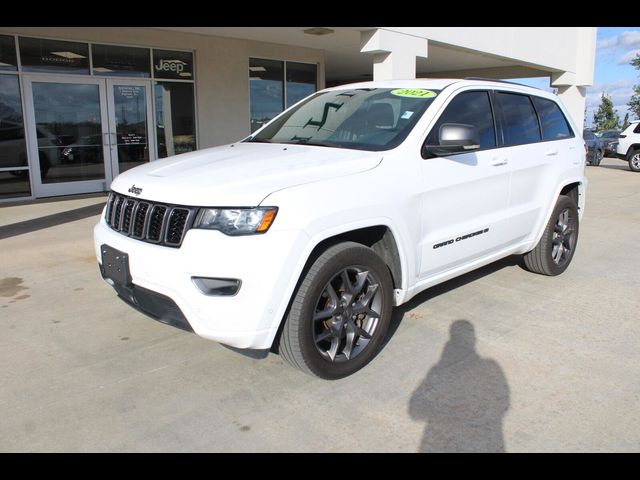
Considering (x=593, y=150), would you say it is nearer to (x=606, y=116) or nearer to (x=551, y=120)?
(x=551, y=120)

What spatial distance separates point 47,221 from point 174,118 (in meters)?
4.69

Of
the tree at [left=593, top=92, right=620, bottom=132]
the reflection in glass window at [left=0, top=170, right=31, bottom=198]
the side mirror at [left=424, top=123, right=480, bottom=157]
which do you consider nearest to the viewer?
the side mirror at [left=424, top=123, right=480, bottom=157]

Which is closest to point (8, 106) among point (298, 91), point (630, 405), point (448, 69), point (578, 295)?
point (298, 91)

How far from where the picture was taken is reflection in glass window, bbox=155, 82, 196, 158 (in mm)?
12039

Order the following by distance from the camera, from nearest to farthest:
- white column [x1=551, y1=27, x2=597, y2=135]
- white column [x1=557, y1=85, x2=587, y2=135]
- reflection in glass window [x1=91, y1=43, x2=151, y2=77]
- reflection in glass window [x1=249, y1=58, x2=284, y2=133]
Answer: reflection in glass window [x1=91, y1=43, x2=151, y2=77] → reflection in glass window [x1=249, y1=58, x2=284, y2=133] → white column [x1=551, y1=27, x2=597, y2=135] → white column [x1=557, y1=85, x2=587, y2=135]

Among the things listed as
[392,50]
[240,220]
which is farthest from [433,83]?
[392,50]

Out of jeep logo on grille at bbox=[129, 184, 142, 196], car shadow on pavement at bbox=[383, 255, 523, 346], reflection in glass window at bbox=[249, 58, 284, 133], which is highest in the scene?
reflection in glass window at bbox=[249, 58, 284, 133]

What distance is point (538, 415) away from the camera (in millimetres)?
3047

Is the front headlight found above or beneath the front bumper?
above

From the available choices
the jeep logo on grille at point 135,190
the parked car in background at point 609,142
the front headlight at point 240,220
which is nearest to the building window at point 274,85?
the jeep logo on grille at point 135,190

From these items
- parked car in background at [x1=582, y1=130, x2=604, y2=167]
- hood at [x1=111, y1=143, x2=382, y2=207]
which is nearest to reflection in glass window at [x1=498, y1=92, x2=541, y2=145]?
hood at [x1=111, y1=143, x2=382, y2=207]

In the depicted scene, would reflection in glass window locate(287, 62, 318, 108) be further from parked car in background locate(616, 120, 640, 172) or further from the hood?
parked car in background locate(616, 120, 640, 172)

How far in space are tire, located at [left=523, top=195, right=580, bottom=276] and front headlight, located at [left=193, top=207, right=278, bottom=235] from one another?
3359 mm

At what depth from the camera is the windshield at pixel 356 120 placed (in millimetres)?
3877
